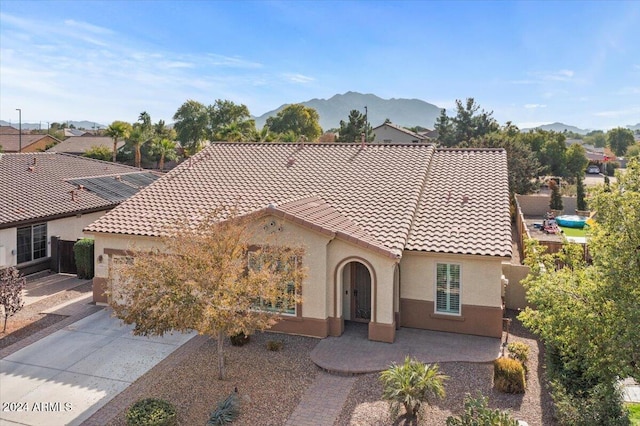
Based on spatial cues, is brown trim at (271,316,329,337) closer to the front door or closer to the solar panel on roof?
the front door

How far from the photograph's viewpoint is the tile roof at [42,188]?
949 inches

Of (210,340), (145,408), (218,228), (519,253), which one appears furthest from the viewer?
(519,253)

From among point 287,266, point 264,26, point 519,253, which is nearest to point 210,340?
point 287,266

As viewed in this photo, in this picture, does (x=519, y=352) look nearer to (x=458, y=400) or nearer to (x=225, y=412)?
(x=458, y=400)

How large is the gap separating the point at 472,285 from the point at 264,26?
18.0 metres

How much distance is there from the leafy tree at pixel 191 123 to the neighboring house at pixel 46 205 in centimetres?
6516

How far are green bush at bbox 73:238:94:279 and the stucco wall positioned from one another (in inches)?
620

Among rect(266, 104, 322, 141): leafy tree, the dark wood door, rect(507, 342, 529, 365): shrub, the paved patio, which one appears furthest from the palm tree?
rect(507, 342, 529, 365): shrub

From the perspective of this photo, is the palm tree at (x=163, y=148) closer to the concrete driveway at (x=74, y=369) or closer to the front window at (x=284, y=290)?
the concrete driveway at (x=74, y=369)

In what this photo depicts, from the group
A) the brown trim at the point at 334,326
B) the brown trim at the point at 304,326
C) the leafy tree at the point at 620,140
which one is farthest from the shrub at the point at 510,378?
the leafy tree at the point at 620,140

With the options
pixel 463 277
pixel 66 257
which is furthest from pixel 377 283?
pixel 66 257

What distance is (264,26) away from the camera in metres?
26.0

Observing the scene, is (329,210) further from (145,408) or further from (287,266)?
(145,408)

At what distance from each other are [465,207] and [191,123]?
8815cm
